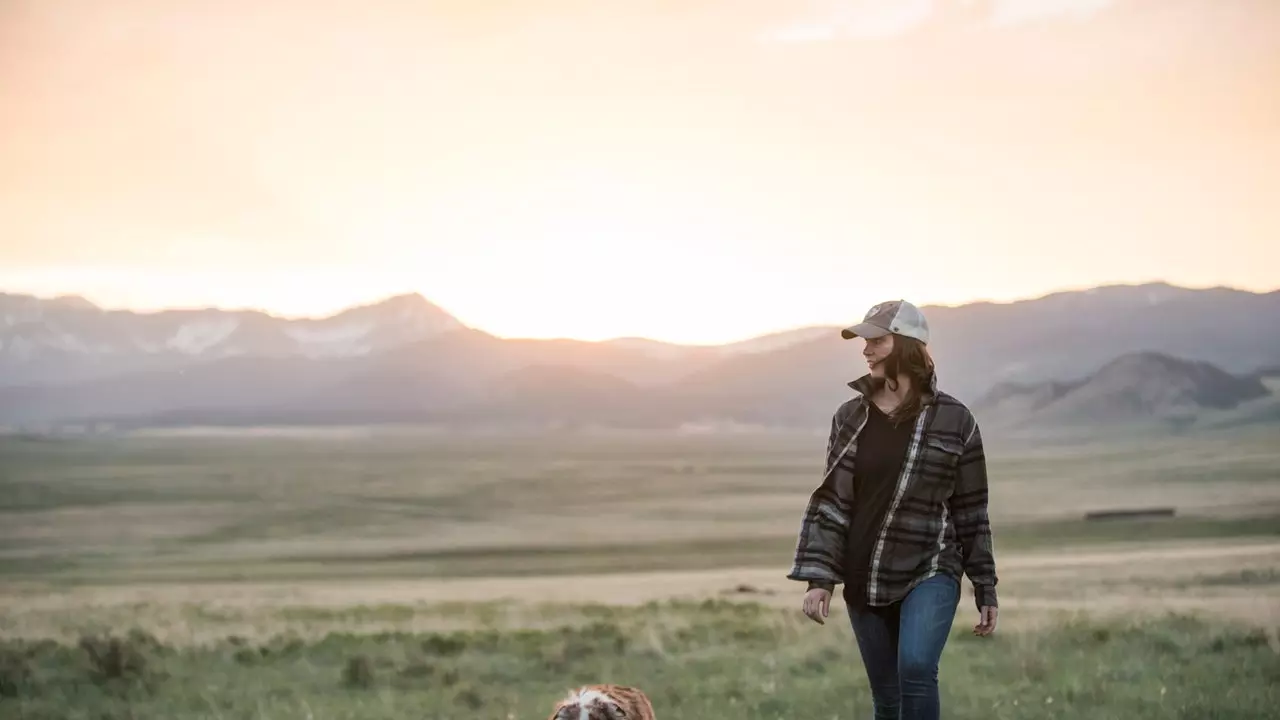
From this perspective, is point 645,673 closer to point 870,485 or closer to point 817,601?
point 817,601

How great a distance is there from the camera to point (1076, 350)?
11.1 metres

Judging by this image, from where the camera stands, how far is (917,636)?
2971 mm

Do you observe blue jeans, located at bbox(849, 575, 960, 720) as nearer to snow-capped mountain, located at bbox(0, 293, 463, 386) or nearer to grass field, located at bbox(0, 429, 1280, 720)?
grass field, located at bbox(0, 429, 1280, 720)

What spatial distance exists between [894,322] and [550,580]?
27.3ft

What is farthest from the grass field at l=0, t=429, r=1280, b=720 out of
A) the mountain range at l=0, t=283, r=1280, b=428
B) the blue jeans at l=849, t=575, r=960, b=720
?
the blue jeans at l=849, t=575, r=960, b=720

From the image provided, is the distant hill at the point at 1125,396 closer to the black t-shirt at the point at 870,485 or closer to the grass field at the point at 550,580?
the grass field at the point at 550,580

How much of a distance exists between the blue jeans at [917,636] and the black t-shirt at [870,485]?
0.32 feet

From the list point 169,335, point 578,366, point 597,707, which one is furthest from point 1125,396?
point 597,707

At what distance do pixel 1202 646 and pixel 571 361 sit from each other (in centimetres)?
602

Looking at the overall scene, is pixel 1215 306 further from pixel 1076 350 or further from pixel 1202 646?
pixel 1202 646

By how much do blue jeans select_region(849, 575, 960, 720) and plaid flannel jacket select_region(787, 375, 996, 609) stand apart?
0.04 meters

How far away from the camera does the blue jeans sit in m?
2.98

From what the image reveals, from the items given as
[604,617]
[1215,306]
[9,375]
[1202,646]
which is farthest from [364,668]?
[1215,306]

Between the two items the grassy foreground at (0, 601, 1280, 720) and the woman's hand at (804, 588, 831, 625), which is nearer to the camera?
the woman's hand at (804, 588, 831, 625)
